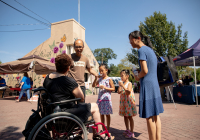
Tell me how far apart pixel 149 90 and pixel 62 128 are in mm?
1323

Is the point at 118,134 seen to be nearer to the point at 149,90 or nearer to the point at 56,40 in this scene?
the point at 149,90

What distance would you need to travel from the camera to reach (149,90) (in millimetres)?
1972

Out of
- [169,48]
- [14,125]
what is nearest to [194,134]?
[14,125]

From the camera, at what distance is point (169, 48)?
1666cm

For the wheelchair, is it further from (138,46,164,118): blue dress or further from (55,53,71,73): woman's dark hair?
(138,46,164,118): blue dress

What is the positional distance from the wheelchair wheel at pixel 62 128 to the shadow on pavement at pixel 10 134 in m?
1.61

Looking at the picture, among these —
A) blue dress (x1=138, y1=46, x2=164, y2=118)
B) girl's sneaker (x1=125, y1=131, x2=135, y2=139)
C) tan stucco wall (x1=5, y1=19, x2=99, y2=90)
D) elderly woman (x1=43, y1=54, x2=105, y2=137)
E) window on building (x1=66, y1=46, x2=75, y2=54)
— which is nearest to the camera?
elderly woman (x1=43, y1=54, x2=105, y2=137)

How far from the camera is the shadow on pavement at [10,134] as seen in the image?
2770mm

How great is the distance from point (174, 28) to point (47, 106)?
64.2ft

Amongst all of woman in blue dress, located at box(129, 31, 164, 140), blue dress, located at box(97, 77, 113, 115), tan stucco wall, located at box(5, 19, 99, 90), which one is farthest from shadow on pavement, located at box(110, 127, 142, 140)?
tan stucco wall, located at box(5, 19, 99, 90)

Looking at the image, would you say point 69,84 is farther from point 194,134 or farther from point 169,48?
point 169,48

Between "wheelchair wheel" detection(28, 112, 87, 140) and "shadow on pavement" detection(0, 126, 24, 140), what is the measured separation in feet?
5.28

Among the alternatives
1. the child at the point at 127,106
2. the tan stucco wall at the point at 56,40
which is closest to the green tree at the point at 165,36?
the tan stucco wall at the point at 56,40

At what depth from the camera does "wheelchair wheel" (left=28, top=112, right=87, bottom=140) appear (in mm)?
1618
